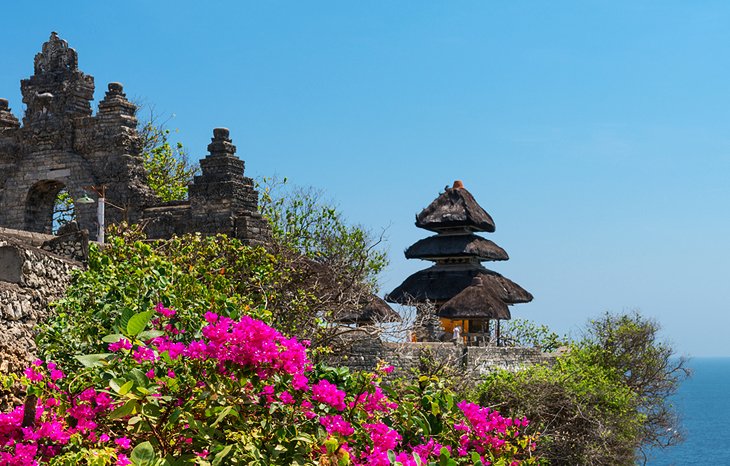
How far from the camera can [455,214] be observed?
35.2m

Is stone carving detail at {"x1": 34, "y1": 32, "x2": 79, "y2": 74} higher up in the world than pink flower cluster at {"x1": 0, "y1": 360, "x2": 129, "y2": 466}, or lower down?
higher up

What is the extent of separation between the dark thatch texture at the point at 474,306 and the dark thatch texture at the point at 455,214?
3.19 meters

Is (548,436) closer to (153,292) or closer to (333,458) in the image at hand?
(153,292)

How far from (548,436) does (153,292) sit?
1048 cm

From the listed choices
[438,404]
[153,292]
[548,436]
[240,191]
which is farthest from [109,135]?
[438,404]

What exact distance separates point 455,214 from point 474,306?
4517mm

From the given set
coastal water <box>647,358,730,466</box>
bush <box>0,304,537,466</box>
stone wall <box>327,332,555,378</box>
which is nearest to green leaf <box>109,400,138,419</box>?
bush <box>0,304,537,466</box>

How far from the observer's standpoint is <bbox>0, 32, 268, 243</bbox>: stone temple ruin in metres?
17.3

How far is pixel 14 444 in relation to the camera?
7070 millimetres

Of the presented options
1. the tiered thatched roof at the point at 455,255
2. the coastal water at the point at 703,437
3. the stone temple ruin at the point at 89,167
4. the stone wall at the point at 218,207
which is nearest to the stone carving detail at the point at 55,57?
the stone temple ruin at the point at 89,167

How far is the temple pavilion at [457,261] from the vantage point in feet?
110

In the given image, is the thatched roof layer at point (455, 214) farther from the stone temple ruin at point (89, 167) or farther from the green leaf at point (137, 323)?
the green leaf at point (137, 323)

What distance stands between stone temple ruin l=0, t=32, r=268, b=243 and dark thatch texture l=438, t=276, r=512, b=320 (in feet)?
49.4

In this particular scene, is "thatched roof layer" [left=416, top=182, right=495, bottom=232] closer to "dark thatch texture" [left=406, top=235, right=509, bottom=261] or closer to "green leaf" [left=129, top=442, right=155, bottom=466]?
"dark thatch texture" [left=406, top=235, right=509, bottom=261]
